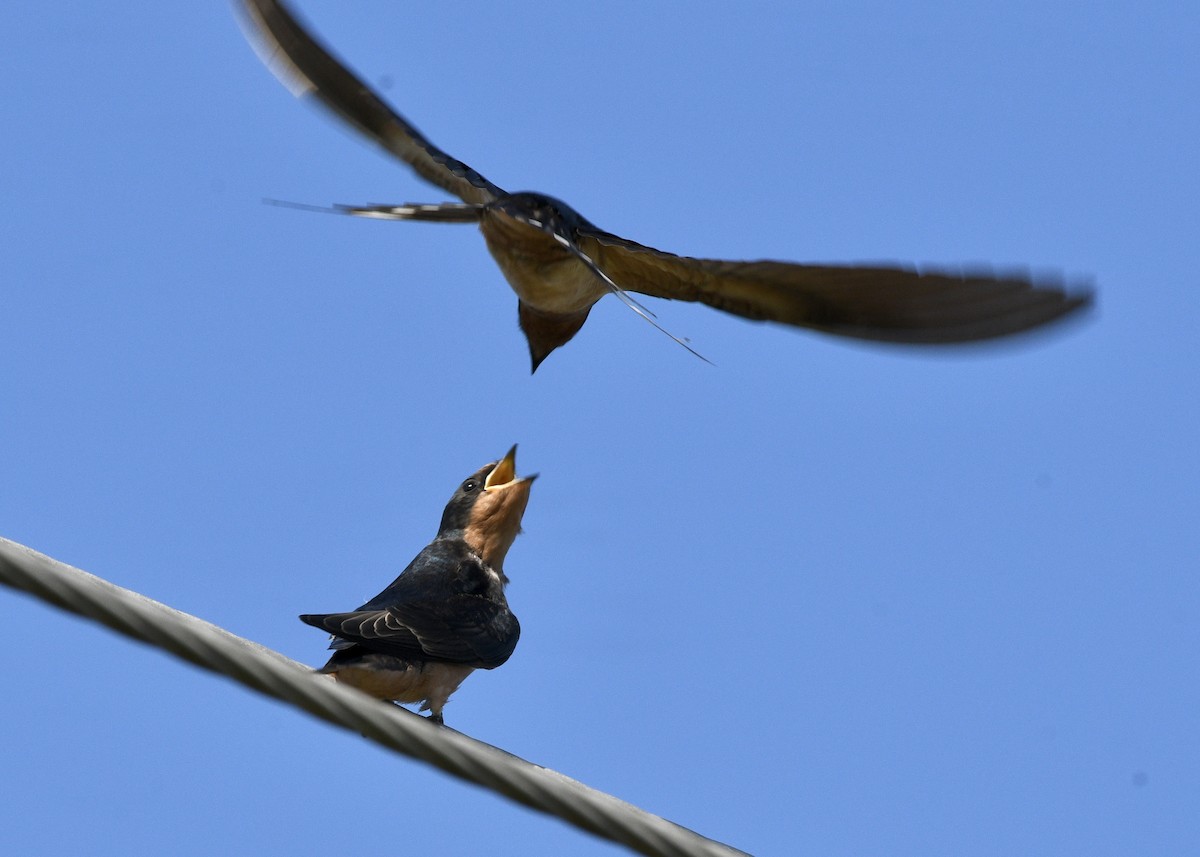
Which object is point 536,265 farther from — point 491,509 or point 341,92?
point 341,92

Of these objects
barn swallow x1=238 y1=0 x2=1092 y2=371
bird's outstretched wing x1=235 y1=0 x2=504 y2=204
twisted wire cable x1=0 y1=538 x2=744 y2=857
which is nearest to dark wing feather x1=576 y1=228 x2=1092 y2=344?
barn swallow x1=238 y1=0 x2=1092 y2=371

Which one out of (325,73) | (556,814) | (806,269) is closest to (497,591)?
(806,269)

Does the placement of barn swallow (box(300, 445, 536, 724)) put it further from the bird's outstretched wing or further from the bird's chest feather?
the bird's outstretched wing

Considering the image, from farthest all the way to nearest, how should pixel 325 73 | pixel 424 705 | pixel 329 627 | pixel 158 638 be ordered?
1. pixel 325 73
2. pixel 424 705
3. pixel 329 627
4. pixel 158 638

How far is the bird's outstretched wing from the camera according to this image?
27.3 feet

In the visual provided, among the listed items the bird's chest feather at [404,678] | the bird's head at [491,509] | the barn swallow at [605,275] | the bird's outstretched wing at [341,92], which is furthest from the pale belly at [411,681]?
the bird's outstretched wing at [341,92]

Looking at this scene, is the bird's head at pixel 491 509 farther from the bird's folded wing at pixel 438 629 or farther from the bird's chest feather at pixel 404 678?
the bird's chest feather at pixel 404 678

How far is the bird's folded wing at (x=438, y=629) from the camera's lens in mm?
6461

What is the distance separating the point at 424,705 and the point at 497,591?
0.91m

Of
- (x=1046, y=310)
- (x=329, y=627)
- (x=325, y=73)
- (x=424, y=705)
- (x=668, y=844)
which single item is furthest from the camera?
(x=325, y=73)

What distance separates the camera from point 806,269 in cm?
657

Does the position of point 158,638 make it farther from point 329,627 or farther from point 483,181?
point 483,181

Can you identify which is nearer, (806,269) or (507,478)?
(806,269)

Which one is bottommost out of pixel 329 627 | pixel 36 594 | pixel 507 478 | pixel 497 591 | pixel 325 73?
pixel 36 594
